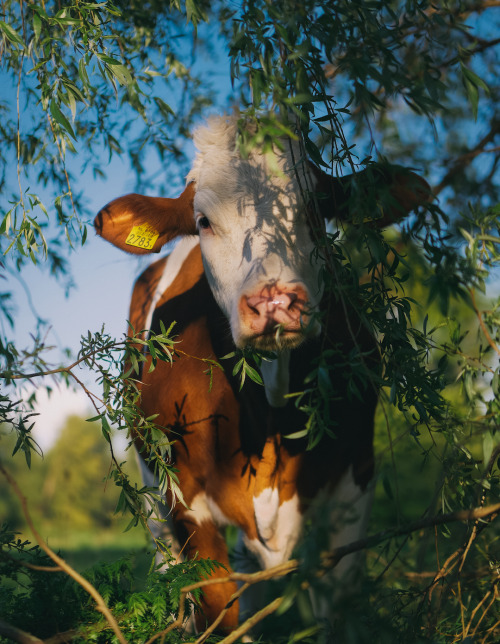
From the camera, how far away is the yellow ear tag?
3508 mm

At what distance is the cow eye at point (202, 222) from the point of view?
316 centimetres

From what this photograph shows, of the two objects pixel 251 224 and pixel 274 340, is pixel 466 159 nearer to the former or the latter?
pixel 251 224

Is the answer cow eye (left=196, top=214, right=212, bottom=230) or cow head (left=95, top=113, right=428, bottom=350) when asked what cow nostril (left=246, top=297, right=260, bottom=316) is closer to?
cow head (left=95, top=113, right=428, bottom=350)

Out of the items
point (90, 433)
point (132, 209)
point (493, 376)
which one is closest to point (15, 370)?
point (132, 209)

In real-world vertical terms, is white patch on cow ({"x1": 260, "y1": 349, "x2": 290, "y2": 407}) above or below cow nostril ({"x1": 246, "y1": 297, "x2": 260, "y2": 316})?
below

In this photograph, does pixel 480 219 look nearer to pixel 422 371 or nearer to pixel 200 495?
pixel 422 371

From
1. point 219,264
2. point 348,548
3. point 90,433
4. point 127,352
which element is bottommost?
point 348,548

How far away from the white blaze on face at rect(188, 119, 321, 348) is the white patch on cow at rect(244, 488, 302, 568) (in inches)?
40.6

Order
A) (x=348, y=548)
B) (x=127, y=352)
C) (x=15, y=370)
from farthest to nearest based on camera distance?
(x=127, y=352), (x=15, y=370), (x=348, y=548)

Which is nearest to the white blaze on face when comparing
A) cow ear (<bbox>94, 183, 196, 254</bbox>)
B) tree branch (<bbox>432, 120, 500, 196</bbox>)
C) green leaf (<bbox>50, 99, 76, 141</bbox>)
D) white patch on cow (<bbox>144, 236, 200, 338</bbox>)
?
cow ear (<bbox>94, 183, 196, 254</bbox>)

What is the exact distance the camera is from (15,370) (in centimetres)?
249

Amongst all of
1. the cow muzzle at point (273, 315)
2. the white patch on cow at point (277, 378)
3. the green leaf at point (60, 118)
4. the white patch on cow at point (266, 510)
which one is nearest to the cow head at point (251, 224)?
the cow muzzle at point (273, 315)

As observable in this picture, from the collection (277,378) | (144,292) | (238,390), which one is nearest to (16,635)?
(277,378)

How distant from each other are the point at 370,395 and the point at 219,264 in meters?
1.16
